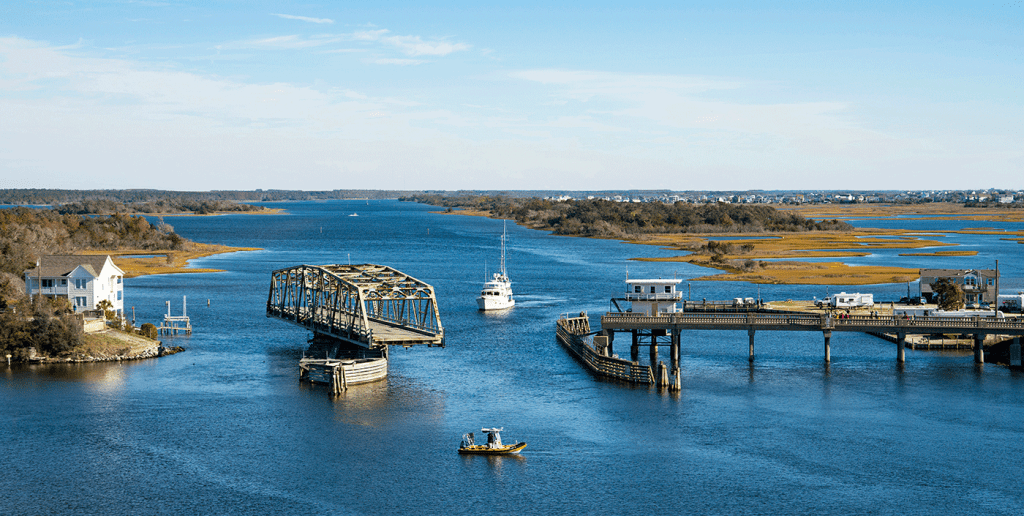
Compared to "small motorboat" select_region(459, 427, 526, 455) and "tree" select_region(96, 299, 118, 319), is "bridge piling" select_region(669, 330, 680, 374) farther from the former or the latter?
"tree" select_region(96, 299, 118, 319)

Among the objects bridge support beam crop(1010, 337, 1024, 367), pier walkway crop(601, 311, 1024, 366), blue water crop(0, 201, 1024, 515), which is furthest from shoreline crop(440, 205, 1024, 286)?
pier walkway crop(601, 311, 1024, 366)

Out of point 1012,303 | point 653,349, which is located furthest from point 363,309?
point 1012,303

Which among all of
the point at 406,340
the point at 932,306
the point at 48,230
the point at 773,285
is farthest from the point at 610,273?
the point at 48,230

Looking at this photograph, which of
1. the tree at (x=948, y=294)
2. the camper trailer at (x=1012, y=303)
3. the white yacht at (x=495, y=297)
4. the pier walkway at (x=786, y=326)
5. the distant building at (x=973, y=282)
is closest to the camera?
the pier walkway at (x=786, y=326)

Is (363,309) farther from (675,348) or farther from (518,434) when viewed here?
(675,348)

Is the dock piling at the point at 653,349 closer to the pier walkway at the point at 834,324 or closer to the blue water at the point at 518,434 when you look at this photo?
the pier walkway at the point at 834,324

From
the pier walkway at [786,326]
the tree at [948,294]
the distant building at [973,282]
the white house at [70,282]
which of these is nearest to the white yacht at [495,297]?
the pier walkway at [786,326]

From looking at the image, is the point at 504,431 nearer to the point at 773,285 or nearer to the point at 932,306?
the point at 932,306
